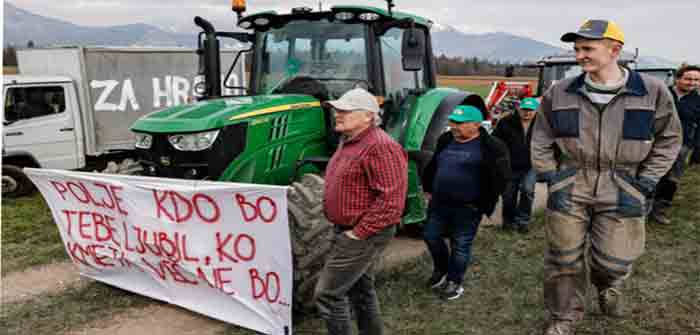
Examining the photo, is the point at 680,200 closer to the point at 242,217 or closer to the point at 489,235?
the point at 489,235

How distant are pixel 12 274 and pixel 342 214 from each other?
3611mm

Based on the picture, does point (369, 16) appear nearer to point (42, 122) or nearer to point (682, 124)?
point (682, 124)

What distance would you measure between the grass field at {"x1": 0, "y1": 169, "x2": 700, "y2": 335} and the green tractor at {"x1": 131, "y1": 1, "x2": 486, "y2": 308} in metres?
0.74

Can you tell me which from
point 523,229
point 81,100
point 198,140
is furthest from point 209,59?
point 81,100

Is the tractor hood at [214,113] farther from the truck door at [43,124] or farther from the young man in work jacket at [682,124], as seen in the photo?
the truck door at [43,124]

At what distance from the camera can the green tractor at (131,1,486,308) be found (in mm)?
4105

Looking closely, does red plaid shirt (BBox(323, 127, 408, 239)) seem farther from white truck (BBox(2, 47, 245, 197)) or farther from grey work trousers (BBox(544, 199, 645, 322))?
white truck (BBox(2, 47, 245, 197))

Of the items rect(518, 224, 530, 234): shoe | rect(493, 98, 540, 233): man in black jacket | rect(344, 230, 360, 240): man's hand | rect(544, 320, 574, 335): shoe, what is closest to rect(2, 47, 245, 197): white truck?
rect(493, 98, 540, 233): man in black jacket

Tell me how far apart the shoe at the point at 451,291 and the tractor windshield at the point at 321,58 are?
178 centimetres

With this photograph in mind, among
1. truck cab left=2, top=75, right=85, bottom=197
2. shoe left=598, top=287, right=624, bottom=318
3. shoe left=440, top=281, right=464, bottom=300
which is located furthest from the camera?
truck cab left=2, top=75, right=85, bottom=197

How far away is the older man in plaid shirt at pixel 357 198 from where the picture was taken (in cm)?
288

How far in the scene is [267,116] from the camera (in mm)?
4441

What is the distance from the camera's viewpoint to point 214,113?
424cm

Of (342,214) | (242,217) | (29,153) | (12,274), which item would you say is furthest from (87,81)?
(342,214)
